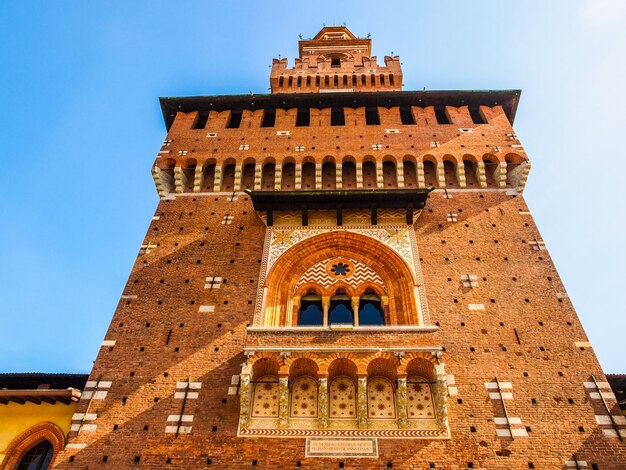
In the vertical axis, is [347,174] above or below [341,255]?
above

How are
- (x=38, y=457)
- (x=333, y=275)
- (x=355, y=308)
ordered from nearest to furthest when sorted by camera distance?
(x=38, y=457) → (x=355, y=308) → (x=333, y=275)

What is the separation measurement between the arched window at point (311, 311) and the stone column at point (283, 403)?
2.41 m

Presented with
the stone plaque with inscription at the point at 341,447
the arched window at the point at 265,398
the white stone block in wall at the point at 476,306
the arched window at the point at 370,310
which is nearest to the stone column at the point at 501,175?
the white stone block in wall at the point at 476,306

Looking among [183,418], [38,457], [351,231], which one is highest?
[351,231]

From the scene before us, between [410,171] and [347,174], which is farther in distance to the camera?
[347,174]

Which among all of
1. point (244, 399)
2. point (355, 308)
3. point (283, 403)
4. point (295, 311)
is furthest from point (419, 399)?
point (295, 311)

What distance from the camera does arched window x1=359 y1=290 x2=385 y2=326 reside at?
1162cm

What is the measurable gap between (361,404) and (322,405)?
0.74 m

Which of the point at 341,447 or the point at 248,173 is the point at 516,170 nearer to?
the point at 248,173

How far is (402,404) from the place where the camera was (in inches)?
359

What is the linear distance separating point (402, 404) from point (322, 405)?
4.92ft

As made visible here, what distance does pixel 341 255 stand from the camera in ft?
42.0

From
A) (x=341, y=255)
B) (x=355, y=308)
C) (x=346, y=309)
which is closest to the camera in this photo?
(x=355, y=308)

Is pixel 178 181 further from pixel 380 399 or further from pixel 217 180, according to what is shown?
pixel 380 399
